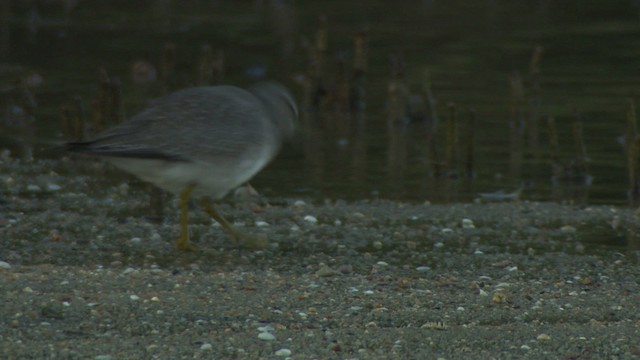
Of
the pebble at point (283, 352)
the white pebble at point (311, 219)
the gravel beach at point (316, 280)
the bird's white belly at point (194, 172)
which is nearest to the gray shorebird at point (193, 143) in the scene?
the bird's white belly at point (194, 172)

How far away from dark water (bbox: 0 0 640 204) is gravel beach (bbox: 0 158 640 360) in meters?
1.41

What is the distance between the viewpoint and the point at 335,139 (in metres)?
14.9

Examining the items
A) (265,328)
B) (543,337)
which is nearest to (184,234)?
(265,328)

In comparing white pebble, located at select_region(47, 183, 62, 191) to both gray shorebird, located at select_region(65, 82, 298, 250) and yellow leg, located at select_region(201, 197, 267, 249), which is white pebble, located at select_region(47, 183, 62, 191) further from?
gray shorebird, located at select_region(65, 82, 298, 250)

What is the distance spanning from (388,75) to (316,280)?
1089cm

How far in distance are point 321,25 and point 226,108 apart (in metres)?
7.98

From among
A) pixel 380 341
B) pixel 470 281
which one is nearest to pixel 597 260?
pixel 470 281

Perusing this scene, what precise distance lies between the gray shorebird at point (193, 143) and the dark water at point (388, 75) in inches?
111

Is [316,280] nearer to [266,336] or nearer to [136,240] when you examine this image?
[266,336]

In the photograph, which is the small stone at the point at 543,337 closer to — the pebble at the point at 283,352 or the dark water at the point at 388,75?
the pebble at the point at 283,352

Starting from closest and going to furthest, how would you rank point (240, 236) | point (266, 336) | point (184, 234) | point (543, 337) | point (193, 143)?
1. point (266, 336)
2. point (543, 337)
3. point (193, 143)
4. point (184, 234)
5. point (240, 236)

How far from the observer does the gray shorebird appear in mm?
8500

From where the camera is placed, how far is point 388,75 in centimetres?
1875

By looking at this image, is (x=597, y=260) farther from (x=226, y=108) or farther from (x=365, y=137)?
(x=365, y=137)
